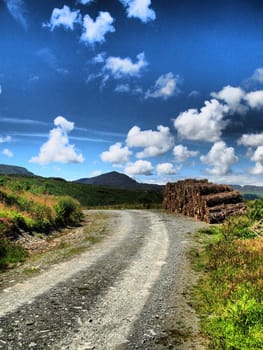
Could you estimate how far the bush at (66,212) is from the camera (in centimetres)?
2630

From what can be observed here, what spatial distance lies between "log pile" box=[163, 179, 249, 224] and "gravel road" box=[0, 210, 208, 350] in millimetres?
14377

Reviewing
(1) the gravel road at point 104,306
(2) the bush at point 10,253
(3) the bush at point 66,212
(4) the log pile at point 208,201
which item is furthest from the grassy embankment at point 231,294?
(3) the bush at point 66,212

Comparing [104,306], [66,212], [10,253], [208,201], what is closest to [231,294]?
[104,306]

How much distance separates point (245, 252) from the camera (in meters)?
14.3

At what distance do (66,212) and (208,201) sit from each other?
38.6 feet

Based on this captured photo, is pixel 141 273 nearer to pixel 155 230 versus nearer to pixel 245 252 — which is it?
pixel 245 252

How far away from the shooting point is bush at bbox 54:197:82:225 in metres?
26.3

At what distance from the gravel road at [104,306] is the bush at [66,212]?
11.6 m

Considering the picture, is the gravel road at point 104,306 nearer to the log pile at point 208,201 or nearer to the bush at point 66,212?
the bush at point 66,212

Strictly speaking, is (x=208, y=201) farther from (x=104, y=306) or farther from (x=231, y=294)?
(x=104, y=306)

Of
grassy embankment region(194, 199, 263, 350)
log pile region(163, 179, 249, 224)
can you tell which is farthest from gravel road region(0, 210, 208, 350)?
log pile region(163, 179, 249, 224)

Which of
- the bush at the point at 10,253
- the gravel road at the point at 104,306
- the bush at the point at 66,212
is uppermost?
the bush at the point at 66,212

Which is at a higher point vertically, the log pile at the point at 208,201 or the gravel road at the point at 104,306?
the log pile at the point at 208,201

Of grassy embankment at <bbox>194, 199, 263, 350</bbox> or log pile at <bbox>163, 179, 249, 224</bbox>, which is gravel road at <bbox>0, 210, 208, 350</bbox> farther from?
log pile at <bbox>163, 179, 249, 224</bbox>
